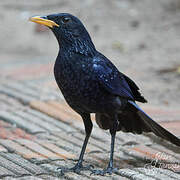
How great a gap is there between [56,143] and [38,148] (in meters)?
0.28

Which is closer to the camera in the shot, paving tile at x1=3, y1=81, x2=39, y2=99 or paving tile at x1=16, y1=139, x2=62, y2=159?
paving tile at x1=16, y1=139, x2=62, y2=159

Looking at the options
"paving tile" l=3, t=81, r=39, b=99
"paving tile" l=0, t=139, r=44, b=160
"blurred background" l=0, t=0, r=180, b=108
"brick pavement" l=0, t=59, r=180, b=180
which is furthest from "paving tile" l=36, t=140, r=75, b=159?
"blurred background" l=0, t=0, r=180, b=108

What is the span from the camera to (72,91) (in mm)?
3885

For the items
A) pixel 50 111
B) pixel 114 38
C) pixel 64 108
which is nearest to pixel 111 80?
pixel 50 111

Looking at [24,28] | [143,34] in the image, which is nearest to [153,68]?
[143,34]

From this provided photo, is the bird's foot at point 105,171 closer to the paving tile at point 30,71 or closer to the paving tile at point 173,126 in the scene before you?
the paving tile at point 173,126

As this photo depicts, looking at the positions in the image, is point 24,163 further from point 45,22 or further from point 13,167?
point 45,22

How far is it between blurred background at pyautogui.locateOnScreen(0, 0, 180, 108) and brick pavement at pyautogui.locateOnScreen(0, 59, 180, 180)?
1.78 ft

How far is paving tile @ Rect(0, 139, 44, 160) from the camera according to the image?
434 cm

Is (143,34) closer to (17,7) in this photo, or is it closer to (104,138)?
(17,7)

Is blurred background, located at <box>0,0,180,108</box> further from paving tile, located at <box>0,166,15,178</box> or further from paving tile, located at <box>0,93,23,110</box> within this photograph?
paving tile, located at <box>0,166,15,178</box>

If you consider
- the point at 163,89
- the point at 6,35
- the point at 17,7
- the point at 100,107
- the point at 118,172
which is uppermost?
the point at 17,7

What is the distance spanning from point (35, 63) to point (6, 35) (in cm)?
177

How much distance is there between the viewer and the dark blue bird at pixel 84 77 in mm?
3895
